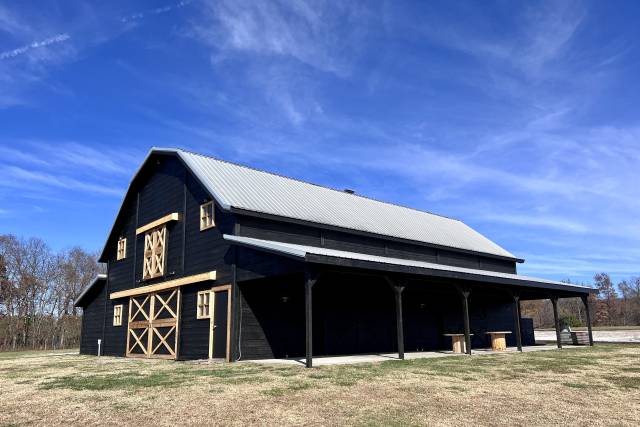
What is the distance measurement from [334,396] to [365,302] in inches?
471

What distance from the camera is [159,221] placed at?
2095 cm

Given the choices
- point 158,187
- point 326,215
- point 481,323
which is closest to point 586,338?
point 481,323

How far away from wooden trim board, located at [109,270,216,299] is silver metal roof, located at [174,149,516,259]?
280cm


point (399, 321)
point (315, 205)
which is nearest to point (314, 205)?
point (315, 205)

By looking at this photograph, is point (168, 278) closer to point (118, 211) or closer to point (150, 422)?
point (118, 211)

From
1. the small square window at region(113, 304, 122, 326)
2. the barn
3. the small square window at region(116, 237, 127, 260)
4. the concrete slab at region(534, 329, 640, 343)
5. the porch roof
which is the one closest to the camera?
the porch roof

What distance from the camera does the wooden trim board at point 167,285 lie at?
57.7ft

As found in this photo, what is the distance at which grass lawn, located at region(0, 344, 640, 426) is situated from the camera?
6.92 m

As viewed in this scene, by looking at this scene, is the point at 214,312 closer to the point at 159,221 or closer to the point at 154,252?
the point at 154,252

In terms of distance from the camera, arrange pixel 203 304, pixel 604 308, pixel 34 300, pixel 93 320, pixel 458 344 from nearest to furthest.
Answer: pixel 203 304, pixel 458 344, pixel 93 320, pixel 34 300, pixel 604 308

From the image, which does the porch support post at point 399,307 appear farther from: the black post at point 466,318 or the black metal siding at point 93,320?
the black metal siding at point 93,320

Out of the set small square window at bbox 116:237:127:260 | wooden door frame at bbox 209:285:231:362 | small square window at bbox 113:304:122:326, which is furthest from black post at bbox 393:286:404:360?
small square window at bbox 116:237:127:260

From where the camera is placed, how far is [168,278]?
20078 millimetres

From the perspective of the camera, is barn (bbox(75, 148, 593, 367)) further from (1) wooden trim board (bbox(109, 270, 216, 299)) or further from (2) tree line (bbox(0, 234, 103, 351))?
(2) tree line (bbox(0, 234, 103, 351))
